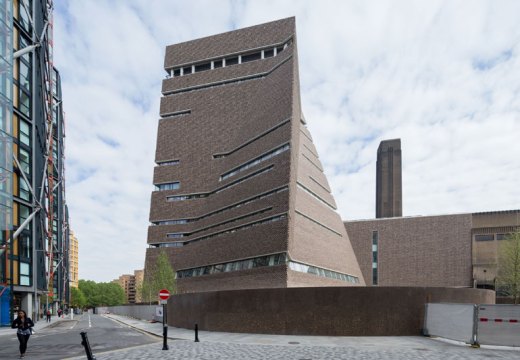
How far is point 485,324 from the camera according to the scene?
18.3m

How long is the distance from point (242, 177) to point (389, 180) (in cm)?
5670

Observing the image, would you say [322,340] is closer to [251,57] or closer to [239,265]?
[239,265]

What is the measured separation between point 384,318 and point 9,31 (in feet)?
99.9

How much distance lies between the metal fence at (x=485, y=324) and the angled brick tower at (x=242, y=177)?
67.1ft

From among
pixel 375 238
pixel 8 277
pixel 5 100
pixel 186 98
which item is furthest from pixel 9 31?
pixel 375 238

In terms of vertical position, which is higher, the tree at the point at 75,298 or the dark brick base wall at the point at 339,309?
the dark brick base wall at the point at 339,309

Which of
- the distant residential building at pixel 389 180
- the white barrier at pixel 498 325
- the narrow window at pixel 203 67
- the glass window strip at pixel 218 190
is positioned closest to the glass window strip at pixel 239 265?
the glass window strip at pixel 218 190

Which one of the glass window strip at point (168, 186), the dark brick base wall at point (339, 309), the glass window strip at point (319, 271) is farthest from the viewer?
the glass window strip at point (168, 186)

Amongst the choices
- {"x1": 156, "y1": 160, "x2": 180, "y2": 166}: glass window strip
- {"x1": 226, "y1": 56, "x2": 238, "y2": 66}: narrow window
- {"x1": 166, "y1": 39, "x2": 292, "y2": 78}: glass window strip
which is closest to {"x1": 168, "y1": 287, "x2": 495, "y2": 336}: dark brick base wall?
{"x1": 166, "y1": 39, "x2": 292, "y2": 78}: glass window strip

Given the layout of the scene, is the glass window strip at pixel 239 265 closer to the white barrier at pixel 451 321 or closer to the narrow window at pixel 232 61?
the white barrier at pixel 451 321

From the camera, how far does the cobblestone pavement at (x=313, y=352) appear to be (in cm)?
1490

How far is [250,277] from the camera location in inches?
1736

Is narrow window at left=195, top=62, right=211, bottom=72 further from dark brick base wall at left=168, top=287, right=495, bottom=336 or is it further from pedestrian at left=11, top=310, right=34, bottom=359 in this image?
pedestrian at left=11, top=310, right=34, bottom=359

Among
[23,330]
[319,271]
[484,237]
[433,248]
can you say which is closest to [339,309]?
[23,330]
